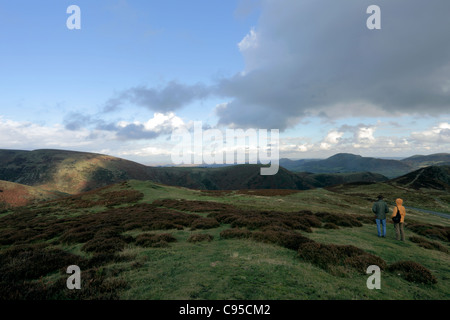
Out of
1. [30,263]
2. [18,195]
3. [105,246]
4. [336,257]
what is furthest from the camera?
[18,195]

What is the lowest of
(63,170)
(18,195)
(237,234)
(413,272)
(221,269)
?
(18,195)

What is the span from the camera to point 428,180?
109 metres

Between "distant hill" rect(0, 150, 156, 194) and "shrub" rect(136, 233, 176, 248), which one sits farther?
"distant hill" rect(0, 150, 156, 194)

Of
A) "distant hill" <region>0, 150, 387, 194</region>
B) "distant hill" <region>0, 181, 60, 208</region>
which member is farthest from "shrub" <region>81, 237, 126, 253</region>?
"distant hill" <region>0, 150, 387, 194</region>

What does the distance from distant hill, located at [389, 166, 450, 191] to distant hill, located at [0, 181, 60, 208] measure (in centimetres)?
16992

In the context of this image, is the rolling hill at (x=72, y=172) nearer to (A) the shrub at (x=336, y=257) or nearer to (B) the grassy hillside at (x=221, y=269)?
(B) the grassy hillside at (x=221, y=269)

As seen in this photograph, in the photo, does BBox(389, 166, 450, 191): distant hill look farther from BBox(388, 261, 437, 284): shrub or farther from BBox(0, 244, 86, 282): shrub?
BBox(0, 244, 86, 282): shrub

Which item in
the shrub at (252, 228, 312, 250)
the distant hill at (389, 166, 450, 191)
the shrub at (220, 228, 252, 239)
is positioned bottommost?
the distant hill at (389, 166, 450, 191)

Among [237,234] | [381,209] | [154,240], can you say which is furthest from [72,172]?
[381,209]

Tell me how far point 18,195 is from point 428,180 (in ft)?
635

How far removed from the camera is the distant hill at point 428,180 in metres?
102

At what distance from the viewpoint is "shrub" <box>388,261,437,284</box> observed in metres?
7.86

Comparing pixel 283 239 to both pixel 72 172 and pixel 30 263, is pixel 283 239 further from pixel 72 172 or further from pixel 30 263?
pixel 72 172
